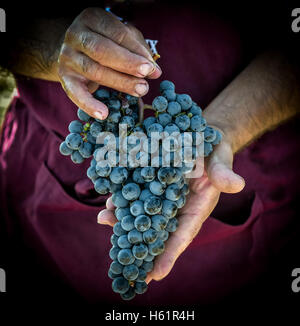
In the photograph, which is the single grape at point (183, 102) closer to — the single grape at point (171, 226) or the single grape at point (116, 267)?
the single grape at point (171, 226)

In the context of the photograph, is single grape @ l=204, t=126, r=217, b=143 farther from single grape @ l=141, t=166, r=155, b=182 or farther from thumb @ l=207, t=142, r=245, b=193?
single grape @ l=141, t=166, r=155, b=182

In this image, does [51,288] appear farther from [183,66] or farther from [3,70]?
[183,66]

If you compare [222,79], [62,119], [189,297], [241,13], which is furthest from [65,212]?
[241,13]

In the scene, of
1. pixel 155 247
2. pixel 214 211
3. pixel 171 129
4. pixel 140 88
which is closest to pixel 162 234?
pixel 155 247

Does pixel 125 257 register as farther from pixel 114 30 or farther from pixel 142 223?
pixel 114 30

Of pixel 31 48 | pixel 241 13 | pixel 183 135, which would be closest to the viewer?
pixel 183 135

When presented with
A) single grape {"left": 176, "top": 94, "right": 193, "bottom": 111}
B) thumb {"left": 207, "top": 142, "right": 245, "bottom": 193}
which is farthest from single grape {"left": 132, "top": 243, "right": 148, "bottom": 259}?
single grape {"left": 176, "top": 94, "right": 193, "bottom": 111}
